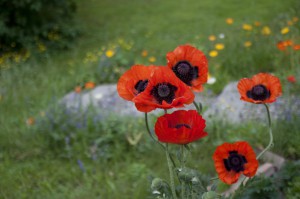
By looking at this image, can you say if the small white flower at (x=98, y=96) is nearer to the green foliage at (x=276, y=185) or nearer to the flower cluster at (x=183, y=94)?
the green foliage at (x=276, y=185)

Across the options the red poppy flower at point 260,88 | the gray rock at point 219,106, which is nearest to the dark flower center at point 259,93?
the red poppy flower at point 260,88

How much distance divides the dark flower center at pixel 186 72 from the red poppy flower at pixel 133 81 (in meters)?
0.11

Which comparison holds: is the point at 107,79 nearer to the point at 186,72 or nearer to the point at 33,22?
the point at 33,22

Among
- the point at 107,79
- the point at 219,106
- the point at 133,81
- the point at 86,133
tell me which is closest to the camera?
the point at 133,81

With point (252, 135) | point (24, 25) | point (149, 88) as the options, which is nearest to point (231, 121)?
point (252, 135)

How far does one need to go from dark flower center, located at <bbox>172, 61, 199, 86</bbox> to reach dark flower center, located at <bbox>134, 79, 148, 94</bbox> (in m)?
0.14

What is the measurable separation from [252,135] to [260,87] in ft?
5.34

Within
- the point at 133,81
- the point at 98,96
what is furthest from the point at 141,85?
the point at 98,96

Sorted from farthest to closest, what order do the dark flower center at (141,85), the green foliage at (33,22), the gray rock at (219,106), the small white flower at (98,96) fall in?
the green foliage at (33,22) < the small white flower at (98,96) < the gray rock at (219,106) < the dark flower center at (141,85)

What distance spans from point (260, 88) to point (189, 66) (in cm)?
33

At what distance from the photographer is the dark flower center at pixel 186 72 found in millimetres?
1573

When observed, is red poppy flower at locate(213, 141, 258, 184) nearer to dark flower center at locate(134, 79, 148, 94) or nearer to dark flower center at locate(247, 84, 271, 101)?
dark flower center at locate(247, 84, 271, 101)

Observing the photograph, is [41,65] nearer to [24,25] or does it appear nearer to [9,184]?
[24,25]

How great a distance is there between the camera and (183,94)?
4.67 feet
